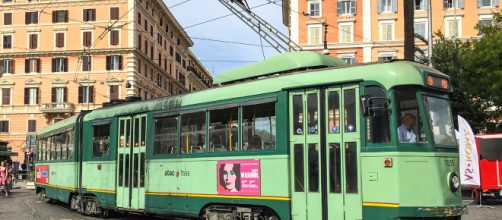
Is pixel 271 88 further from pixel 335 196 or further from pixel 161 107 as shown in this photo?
pixel 161 107

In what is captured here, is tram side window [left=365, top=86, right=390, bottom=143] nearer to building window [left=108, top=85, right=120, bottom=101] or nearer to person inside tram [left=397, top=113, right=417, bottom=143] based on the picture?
person inside tram [left=397, top=113, right=417, bottom=143]

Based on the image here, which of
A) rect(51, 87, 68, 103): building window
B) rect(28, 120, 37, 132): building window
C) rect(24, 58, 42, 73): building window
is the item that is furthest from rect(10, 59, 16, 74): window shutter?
rect(28, 120, 37, 132): building window

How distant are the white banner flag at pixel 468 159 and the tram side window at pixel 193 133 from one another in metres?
8.10

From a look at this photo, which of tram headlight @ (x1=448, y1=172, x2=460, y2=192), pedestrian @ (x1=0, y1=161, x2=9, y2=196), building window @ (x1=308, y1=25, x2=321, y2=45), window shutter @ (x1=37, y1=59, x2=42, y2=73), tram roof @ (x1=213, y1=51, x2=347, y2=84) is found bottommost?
pedestrian @ (x1=0, y1=161, x2=9, y2=196)

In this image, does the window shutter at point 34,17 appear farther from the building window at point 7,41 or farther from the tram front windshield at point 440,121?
the tram front windshield at point 440,121

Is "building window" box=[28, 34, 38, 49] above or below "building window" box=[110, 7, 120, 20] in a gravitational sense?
below

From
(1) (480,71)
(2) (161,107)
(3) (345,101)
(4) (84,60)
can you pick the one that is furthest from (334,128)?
(4) (84,60)

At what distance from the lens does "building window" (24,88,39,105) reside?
6388cm

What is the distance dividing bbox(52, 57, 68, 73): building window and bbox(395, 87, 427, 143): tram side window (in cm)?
5940

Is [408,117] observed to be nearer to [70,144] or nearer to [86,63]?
[70,144]

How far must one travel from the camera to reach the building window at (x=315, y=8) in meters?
55.5

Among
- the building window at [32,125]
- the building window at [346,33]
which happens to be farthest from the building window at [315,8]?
the building window at [32,125]

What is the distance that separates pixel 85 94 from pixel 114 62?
4829 mm

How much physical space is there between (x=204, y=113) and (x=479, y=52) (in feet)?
61.1
